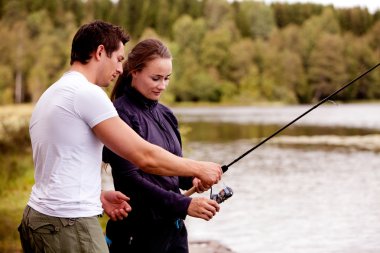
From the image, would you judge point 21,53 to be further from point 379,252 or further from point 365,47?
point 379,252

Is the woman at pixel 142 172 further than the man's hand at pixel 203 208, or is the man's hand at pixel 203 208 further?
the woman at pixel 142 172

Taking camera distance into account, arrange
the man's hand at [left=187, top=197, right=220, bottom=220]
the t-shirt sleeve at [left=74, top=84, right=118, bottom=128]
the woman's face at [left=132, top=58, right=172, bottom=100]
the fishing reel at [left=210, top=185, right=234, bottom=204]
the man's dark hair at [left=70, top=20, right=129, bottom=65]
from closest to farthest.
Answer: the t-shirt sleeve at [left=74, top=84, right=118, bottom=128], the man's dark hair at [left=70, top=20, right=129, bottom=65], the man's hand at [left=187, top=197, right=220, bottom=220], the woman's face at [left=132, top=58, right=172, bottom=100], the fishing reel at [left=210, top=185, right=234, bottom=204]

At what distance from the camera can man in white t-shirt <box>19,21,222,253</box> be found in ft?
8.36

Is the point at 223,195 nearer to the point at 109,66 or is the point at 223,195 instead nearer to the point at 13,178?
the point at 109,66

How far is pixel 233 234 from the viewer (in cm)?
892

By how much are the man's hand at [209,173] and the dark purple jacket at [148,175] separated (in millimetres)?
235

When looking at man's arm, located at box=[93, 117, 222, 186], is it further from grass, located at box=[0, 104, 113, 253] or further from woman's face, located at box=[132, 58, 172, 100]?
grass, located at box=[0, 104, 113, 253]

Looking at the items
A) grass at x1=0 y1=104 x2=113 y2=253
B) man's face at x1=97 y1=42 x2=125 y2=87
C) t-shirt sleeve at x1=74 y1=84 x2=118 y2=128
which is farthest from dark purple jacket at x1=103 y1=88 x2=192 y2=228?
grass at x1=0 y1=104 x2=113 y2=253

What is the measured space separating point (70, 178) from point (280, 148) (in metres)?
22.1

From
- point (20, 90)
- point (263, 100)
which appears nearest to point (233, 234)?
point (20, 90)

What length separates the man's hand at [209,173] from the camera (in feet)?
9.21

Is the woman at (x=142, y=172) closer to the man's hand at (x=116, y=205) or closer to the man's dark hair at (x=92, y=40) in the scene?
the man's hand at (x=116, y=205)

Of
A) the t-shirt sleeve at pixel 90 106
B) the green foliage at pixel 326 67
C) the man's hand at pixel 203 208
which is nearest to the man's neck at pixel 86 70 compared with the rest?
the t-shirt sleeve at pixel 90 106

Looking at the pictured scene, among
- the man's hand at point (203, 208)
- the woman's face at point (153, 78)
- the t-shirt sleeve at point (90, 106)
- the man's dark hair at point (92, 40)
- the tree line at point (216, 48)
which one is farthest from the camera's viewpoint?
the tree line at point (216, 48)
